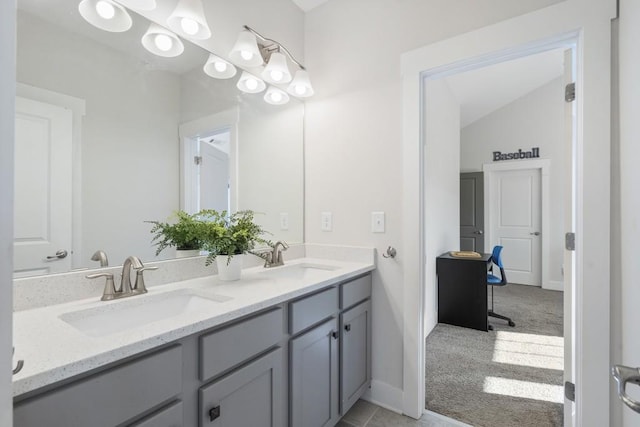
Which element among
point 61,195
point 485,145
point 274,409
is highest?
point 485,145

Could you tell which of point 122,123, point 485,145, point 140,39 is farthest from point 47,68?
point 485,145

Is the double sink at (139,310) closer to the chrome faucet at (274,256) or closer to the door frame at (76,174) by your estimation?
the door frame at (76,174)

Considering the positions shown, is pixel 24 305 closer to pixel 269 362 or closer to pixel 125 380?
pixel 125 380

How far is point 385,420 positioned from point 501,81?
174 inches

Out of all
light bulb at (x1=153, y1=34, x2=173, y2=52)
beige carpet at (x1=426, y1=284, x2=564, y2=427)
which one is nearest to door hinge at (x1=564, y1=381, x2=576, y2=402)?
beige carpet at (x1=426, y1=284, x2=564, y2=427)

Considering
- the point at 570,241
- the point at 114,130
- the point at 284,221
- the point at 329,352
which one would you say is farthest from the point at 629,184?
the point at 114,130

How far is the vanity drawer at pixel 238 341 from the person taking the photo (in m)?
0.96

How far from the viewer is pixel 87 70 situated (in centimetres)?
123

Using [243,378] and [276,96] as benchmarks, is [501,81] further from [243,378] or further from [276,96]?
[243,378]

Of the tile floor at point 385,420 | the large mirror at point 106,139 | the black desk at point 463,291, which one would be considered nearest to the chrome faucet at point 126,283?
the large mirror at point 106,139

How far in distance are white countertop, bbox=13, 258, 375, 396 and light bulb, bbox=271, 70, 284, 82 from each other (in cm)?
128

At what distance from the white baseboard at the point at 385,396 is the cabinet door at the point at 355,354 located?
62 millimetres

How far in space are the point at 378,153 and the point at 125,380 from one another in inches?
65.1

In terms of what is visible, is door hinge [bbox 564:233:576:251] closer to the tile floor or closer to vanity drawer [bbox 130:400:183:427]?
the tile floor
